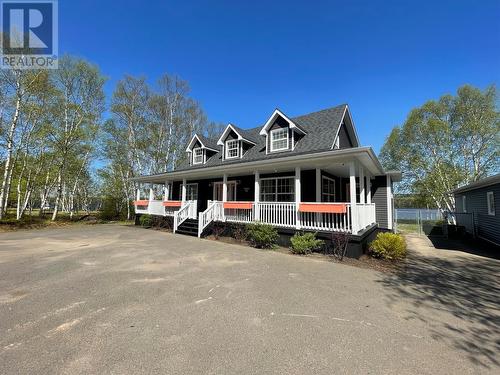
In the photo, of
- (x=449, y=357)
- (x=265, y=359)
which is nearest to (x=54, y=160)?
(x=265, y=359)

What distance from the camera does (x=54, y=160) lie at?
19188 millimetres

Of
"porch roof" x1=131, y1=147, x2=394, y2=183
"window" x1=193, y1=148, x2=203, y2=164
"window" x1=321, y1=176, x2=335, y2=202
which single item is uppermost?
"window" x1=193, y1=148, x2=203, y2=164

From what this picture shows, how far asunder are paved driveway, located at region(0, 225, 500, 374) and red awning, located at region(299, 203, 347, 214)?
2.27 m

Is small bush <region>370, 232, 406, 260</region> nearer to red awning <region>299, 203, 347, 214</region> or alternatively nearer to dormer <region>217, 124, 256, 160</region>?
red awning <region>299, 203, 347, 214</region>

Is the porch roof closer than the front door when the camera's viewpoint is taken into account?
Yes

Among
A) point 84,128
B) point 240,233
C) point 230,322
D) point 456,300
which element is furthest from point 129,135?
point 456,300

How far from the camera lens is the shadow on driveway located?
10.1ft

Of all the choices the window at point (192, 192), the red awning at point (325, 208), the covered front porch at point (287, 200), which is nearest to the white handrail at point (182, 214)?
the covered front porch at point (287, 200)

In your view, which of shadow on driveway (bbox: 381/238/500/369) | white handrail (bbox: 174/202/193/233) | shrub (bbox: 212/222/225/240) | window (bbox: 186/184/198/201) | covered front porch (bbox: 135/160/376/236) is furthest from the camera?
window (bbox: 186/184/198/201)

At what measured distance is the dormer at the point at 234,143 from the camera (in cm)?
1469

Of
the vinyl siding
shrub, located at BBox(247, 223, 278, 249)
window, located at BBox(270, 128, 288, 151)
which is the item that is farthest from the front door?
the vinyl siding

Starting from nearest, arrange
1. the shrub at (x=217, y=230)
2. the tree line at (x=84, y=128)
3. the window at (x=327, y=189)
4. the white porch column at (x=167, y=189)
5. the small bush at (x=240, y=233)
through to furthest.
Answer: the small bush at (x=240, y=233) → the shrub at (x=217, y=230) → the window at (x=327, y=189) → the tree line at (x=84, y=128) → the white porch column at (x=167, y=189)

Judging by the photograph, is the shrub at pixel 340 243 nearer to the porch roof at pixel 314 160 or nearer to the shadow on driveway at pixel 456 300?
the shadow on driveway at pixel 456 300

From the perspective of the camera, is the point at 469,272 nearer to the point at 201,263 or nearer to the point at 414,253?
the point at 414,253
